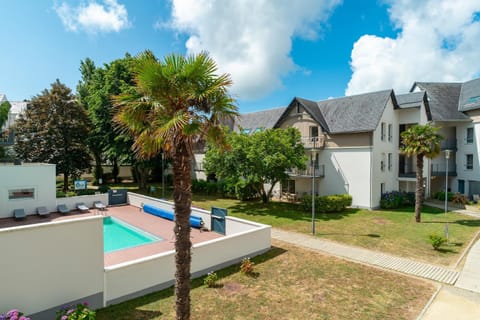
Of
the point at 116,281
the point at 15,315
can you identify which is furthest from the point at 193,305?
the point at 15,315

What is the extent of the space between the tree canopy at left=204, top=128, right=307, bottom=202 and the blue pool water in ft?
24.6

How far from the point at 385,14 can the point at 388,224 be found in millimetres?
12662

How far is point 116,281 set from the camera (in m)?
7.82

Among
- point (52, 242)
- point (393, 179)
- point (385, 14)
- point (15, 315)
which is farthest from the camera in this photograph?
point (393, 179)

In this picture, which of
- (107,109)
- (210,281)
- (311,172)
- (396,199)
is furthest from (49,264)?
(107,109)

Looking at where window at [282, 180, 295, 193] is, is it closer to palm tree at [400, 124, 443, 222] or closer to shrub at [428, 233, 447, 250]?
palm tree at [400, 124, 443, 222]

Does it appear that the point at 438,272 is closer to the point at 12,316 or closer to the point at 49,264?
the point at 49,264

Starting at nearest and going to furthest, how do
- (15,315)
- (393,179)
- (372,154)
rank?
(15,315), (372,154), (393,179)

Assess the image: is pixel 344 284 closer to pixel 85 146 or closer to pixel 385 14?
pixel 385 14


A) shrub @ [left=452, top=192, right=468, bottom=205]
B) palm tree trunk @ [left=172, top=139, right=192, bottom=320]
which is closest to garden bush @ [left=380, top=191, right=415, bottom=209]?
shrub @ [left=452, top=192, right=468, bottom=205]

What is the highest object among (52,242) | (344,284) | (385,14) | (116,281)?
(385,14)

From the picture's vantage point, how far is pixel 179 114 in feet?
17.7

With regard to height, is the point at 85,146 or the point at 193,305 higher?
the point at 85,146

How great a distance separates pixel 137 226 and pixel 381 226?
1548 centimetres
